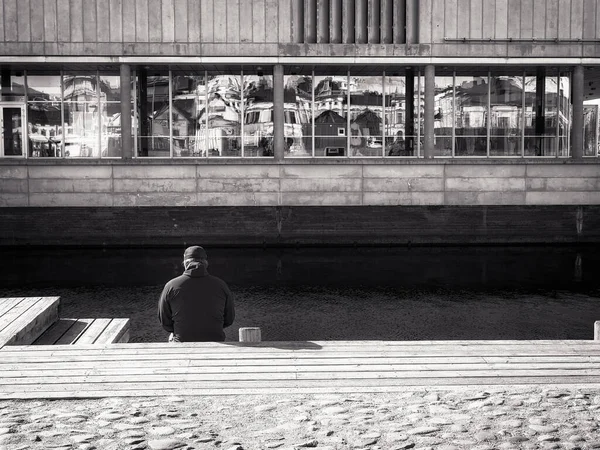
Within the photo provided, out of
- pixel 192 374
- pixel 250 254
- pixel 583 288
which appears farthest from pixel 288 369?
pixel 250 254

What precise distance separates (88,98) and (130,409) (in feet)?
76.2

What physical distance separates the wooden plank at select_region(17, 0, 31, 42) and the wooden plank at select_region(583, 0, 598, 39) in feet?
61.4

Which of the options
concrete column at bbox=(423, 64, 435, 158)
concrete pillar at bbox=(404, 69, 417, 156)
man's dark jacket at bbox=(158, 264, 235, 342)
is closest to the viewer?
man's dark jacket at bbox=(158, 264, 235, 342)

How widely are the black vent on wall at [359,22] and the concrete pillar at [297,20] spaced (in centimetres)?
20

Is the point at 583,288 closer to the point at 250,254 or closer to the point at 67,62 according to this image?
the point at 250,254

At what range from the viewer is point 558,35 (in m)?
26.4

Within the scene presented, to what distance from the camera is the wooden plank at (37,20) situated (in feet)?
83.1

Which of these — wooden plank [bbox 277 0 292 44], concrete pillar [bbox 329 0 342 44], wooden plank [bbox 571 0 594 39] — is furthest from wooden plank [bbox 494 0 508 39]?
wooden plank [bbox 277 0 292 44]

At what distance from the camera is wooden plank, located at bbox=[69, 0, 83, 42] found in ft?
83.5

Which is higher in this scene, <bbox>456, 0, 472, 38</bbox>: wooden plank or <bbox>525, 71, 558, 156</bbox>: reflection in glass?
<bbox>456, 0, 472, 38</bbox>: wooden plank

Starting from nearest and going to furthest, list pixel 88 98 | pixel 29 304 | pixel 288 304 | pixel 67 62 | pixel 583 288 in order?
1. pixel 29 304
2. pixel 288 304
3. pixel 583 288
4. pixel 67 62
5. pixel 88 98

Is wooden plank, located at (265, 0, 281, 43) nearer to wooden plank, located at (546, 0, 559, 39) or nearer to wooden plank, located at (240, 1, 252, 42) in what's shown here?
wooden plank, located at (240, 1, 252, 42)

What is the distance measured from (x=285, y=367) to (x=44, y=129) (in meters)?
22.8

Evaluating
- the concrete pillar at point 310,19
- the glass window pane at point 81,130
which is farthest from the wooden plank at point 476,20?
the glass window pane at point 81,130
